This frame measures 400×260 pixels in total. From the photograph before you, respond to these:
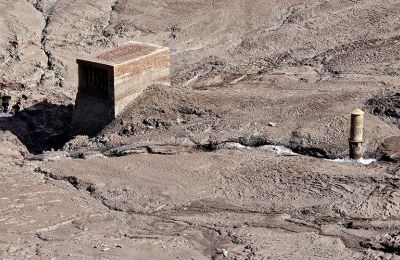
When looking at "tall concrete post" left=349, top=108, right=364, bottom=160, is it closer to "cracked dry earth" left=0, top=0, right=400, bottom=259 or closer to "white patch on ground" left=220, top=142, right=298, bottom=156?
"cracked dry earth" left=0, top=0, right=400, bottom=259

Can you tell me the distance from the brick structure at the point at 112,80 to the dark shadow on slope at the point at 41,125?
47 cm

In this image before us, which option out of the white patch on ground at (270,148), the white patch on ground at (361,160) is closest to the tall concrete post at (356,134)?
the white patch on ground at (361,160)

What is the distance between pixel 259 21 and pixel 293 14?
845 mm

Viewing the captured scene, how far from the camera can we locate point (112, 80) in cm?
1588

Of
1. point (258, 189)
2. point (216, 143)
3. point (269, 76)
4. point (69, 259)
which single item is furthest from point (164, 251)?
point (269, 76)

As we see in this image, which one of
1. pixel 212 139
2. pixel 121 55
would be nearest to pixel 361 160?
pixel 212 139

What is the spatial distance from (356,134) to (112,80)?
178 inches

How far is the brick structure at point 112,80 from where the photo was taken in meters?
16.0

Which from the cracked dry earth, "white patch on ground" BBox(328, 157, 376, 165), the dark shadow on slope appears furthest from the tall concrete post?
the dark shadow on slope

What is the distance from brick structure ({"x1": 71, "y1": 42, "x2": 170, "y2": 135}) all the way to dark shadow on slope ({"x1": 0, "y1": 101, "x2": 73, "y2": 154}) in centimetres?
47

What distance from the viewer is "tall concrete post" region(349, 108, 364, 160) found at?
1381cm

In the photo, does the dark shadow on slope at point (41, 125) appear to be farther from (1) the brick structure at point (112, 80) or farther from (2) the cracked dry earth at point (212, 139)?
(1) the brick structure at point (112, 80)

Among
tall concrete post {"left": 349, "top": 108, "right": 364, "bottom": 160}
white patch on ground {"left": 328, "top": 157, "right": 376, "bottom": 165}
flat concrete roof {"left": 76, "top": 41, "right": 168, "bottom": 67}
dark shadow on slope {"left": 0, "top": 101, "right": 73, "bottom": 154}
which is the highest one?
flat concrete roof {"left": 76, "top": 41, "right": 168, "bottom": 67}

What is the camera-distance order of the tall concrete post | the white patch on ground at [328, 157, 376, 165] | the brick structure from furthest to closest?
the brick structure
the white patch on ground at [328, 157, 376, 165]
the tall concrete post
